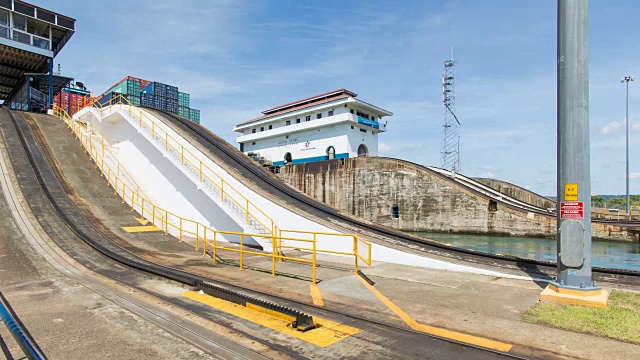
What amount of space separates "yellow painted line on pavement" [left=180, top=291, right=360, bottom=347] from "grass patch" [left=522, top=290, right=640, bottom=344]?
2953mm

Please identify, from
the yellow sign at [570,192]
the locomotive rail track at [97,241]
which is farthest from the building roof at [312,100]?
the yellow sign at [570,192]

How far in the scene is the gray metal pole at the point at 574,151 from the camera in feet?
22.4

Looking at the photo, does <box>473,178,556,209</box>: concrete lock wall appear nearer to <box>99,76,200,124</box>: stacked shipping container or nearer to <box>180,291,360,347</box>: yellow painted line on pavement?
<box>180,291,360,347</box>: yellow painted line on pavement

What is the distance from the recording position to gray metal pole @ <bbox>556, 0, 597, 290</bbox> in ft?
22.4

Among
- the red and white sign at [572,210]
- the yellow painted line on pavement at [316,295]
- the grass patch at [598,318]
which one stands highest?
the red and white sign at [572,210]

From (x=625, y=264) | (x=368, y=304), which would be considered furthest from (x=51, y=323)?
(x=625, y=264)

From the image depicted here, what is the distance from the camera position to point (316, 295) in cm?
775

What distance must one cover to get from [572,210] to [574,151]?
1079 millimetres

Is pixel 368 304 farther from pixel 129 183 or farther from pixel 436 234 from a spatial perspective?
pixel 436 234

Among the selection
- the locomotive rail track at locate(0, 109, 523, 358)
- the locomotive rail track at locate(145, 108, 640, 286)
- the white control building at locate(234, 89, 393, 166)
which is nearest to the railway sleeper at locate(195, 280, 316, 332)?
the locomotive rail track at locate(0, 109, 523, 358)

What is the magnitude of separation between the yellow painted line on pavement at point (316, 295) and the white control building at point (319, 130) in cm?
3693

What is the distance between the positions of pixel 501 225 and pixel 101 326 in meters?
26.7

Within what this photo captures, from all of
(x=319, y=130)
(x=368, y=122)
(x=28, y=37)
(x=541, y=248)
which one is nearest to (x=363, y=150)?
(x=368, y=122)

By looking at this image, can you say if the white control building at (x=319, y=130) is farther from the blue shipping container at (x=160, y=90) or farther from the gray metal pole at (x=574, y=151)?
the gray metal pole at (x=574, y=151)
